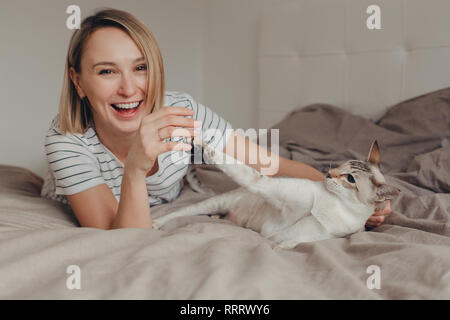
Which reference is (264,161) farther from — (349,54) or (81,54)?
(349,54)

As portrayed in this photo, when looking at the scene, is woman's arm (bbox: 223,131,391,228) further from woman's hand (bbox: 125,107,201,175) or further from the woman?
woman's hand (bbox: 125,107,201,175)

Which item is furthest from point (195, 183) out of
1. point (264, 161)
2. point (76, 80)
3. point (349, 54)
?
point (349, 54)

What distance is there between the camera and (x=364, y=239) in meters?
0.91

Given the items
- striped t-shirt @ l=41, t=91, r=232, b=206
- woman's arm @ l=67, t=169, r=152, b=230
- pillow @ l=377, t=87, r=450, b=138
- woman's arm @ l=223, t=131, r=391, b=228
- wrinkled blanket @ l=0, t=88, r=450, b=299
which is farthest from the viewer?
pillow @ l=377, t=87, r=450, b=138

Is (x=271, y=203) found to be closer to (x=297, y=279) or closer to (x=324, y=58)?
(x=297, y=279)

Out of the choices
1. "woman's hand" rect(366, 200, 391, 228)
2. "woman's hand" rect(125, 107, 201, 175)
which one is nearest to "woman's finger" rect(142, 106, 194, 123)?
"woman's hand" rect(125, 107, 201, 175)

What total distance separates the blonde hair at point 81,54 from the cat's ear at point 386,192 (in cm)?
61

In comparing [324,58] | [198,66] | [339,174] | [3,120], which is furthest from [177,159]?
[198,66]

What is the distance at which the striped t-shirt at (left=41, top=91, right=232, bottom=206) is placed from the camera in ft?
3.53

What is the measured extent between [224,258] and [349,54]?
1.44 metres

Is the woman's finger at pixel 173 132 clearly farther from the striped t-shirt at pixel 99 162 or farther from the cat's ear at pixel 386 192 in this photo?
the cat's ear at pixel 386 192

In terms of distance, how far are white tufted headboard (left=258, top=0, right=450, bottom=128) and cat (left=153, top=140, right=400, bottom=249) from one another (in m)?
0.88

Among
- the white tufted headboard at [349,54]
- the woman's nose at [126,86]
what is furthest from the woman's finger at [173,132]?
the white tufted headboard at [349,54]
